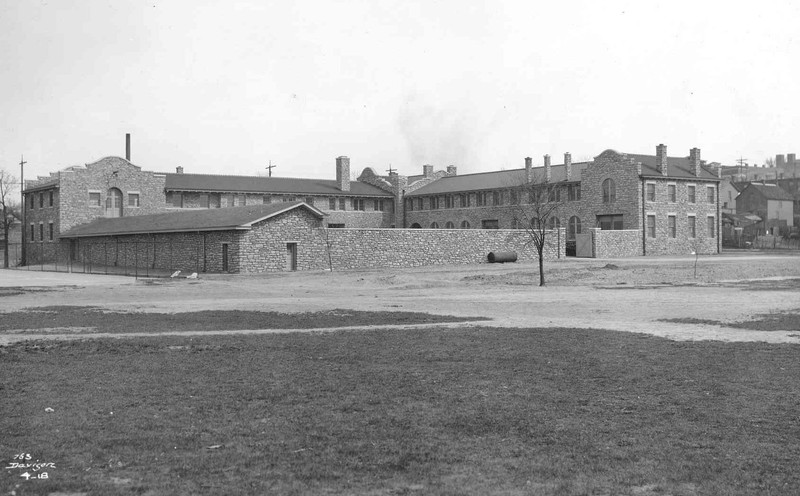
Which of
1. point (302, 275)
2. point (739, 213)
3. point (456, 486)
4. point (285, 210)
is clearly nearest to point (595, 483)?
point (456, 486)

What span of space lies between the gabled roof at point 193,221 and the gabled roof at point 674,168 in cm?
3238

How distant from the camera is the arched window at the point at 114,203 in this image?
73.0 meters

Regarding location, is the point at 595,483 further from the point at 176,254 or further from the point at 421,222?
the point at 421,222

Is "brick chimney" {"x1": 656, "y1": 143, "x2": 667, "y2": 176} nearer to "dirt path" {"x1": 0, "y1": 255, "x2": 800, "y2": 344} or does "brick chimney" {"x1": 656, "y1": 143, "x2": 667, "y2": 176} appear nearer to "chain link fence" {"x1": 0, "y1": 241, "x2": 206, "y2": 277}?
"dirt path" {"x1": 0, "y1": 255, "x2": 800, "y2": 344}

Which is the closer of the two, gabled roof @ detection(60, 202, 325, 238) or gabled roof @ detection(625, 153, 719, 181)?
gabled roof @ detection(60, 202, 325, 238)

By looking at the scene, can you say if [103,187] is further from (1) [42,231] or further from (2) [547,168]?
(2) [547,168]

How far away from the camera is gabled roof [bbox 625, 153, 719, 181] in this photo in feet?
237

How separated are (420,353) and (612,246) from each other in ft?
187

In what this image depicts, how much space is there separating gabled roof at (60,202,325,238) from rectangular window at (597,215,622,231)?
98.3 feet

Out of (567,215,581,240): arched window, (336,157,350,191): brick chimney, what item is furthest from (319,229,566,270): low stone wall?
(336,157,350,191): brick chimney

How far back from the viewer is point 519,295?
3206cm

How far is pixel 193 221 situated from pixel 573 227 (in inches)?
1416

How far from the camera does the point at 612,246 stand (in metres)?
68.8

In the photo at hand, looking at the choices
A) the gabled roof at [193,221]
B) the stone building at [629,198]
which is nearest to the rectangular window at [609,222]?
the stone building at [629,198]
